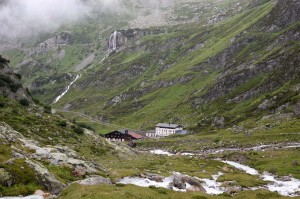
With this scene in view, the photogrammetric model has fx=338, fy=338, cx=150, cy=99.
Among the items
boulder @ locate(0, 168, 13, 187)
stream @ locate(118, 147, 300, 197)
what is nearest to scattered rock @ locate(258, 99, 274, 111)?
stream @ locate(118, 147, 300, 197)

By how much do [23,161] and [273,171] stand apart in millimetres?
56902

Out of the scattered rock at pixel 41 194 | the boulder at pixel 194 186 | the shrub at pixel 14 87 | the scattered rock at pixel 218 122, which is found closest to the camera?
the scattered rock at pixel 41 194

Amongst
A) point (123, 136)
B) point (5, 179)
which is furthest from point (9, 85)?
point (123, 136)

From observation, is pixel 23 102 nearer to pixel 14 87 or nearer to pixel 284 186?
pixel 14 87

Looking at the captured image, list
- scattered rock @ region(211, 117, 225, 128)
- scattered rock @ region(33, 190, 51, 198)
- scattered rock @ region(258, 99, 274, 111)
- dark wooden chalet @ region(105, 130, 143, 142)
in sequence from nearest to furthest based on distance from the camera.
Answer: scattered rock @ region(33, 190, 51, 198)
scattered rock @ region(258, 99, 274, 111)
scattered rock @ region(211, 117, 225, 128)
dark wooden chalet @ region(105, 130, 143, 142)

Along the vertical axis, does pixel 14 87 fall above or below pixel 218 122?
above

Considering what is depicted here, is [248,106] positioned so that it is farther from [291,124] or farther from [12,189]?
[12,189]

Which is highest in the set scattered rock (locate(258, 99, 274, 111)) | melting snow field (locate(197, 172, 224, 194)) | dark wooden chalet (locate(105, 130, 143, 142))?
scattered rock (locate(258, 99, 274, 111))

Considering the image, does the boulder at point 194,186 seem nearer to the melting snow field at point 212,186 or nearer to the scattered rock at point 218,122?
the melting snow field at point 212,186

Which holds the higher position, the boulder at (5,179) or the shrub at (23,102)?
the shrub at (23,102)

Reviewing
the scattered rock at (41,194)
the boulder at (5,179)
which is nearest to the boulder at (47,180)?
the scattered rock at (41,194)

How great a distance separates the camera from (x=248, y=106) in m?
181

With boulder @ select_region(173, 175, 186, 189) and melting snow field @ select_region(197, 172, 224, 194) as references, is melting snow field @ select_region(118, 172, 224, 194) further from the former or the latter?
boulder @ select_region(173, 175, 186, 189)

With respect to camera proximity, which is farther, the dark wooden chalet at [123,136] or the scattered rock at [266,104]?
the dark wooden chalet at [123,136]
